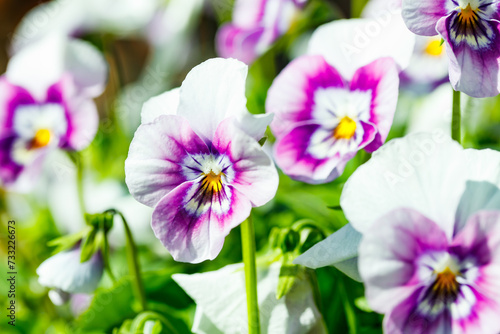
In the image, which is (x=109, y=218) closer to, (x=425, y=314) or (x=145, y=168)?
(x=145, y=168)

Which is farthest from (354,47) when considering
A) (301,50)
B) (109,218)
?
(301,50)

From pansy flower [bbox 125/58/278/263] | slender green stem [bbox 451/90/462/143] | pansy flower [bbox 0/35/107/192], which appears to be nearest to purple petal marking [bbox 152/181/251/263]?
pansy flower [bbox 125/58/278/263]

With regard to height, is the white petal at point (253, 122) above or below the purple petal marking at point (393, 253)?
above

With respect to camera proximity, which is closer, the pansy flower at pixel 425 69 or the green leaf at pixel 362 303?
the green leaf at pixel 362 303

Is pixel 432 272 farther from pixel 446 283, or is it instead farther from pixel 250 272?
pixel 250 272

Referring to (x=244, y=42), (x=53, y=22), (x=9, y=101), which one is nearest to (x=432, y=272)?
(x=244, y=42)

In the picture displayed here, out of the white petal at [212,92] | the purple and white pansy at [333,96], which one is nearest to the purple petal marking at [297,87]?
the purple and white pansy at [333,96]

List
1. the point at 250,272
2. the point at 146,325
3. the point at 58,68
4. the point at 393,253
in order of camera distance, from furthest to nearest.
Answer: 1. the point at 58,68
2. the point at 146,325
3. the point at 250,272
4. the point at 393,253

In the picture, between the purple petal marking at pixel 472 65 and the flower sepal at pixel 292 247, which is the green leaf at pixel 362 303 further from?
the purple petal marking at pixel 472 65
